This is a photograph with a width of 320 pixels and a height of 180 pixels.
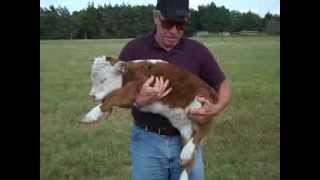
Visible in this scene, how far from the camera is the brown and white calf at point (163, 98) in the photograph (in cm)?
168

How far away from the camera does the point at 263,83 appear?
3.17 m

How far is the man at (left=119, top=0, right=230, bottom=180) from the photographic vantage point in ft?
5.68

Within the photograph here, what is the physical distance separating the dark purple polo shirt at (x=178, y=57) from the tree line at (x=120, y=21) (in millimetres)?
172

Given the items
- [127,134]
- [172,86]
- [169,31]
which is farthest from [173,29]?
[127,134]

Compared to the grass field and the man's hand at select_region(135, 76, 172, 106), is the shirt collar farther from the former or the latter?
the grass field

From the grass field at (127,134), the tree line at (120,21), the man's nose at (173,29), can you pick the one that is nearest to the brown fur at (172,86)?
the man's nose at (173,29)

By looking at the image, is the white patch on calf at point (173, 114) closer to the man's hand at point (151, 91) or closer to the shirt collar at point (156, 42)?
the man's hand at point (151, 91)

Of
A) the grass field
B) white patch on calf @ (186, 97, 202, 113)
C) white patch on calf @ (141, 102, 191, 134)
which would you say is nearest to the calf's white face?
white patch on calf @ (141, 102, 191, 134)

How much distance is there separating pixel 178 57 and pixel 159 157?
326 mm

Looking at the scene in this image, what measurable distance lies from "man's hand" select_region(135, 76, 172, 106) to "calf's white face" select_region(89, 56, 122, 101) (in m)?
0.08
